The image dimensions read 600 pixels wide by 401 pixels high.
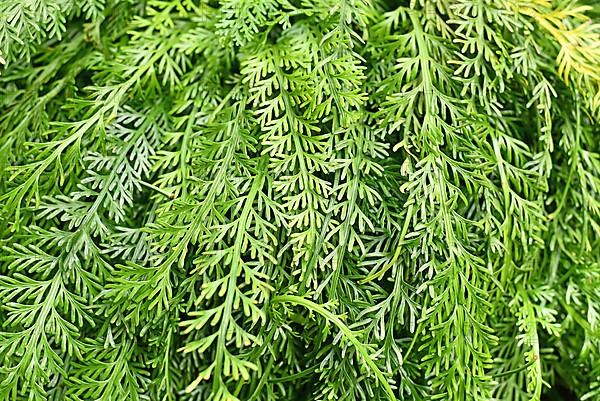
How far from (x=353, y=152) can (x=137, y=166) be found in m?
0.25

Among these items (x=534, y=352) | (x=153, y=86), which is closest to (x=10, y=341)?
(x=153, y=86)

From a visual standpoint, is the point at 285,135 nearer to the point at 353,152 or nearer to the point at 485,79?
the point at 353,152

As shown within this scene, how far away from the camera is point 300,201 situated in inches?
30.2

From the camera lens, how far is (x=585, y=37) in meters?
0.84

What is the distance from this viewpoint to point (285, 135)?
0.76 metres

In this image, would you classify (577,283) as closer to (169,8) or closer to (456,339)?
(456,339)

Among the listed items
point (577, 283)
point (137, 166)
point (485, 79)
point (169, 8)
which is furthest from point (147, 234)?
point (577, 283)

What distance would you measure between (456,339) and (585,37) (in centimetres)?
40

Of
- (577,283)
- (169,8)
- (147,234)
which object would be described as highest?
(169,8)

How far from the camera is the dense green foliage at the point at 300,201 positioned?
718 mm

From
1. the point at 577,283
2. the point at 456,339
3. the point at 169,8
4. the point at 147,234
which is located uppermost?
the point at 169,8

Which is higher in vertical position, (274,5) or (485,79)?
(274,5)

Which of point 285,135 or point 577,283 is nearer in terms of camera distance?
point 285,135

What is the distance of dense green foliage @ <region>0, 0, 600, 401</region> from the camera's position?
28.3 inches
